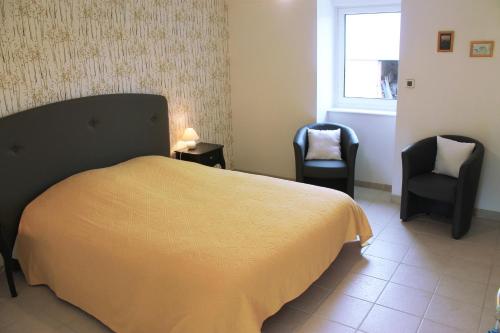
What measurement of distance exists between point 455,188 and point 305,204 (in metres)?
1.30

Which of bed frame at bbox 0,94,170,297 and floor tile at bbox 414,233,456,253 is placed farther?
floor tile at bbox 414,233,456,253

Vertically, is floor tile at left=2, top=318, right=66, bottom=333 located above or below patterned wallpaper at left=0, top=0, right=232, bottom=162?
below

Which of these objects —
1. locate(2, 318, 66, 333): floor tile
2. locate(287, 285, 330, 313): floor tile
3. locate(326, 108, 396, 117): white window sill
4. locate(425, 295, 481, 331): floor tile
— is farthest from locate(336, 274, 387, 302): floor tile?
locate(326, 108, 396, 117): white window sill

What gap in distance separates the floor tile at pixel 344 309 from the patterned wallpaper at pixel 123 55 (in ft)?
7.73

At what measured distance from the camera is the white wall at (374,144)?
4.43 meters

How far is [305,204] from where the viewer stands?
2898 mm

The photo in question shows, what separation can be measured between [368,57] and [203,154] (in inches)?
80.7

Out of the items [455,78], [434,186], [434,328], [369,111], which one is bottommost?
[434,328]

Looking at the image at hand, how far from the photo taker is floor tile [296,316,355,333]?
2.43 metres

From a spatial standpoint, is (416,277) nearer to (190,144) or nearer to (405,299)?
(405,299)

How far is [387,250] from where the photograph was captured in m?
3.31

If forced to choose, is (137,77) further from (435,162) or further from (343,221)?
(435,162)

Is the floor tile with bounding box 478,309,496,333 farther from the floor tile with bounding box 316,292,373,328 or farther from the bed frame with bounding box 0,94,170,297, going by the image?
the bed frame with bounding box 0,94,170,297

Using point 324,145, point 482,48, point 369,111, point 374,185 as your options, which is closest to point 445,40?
point 482,48
